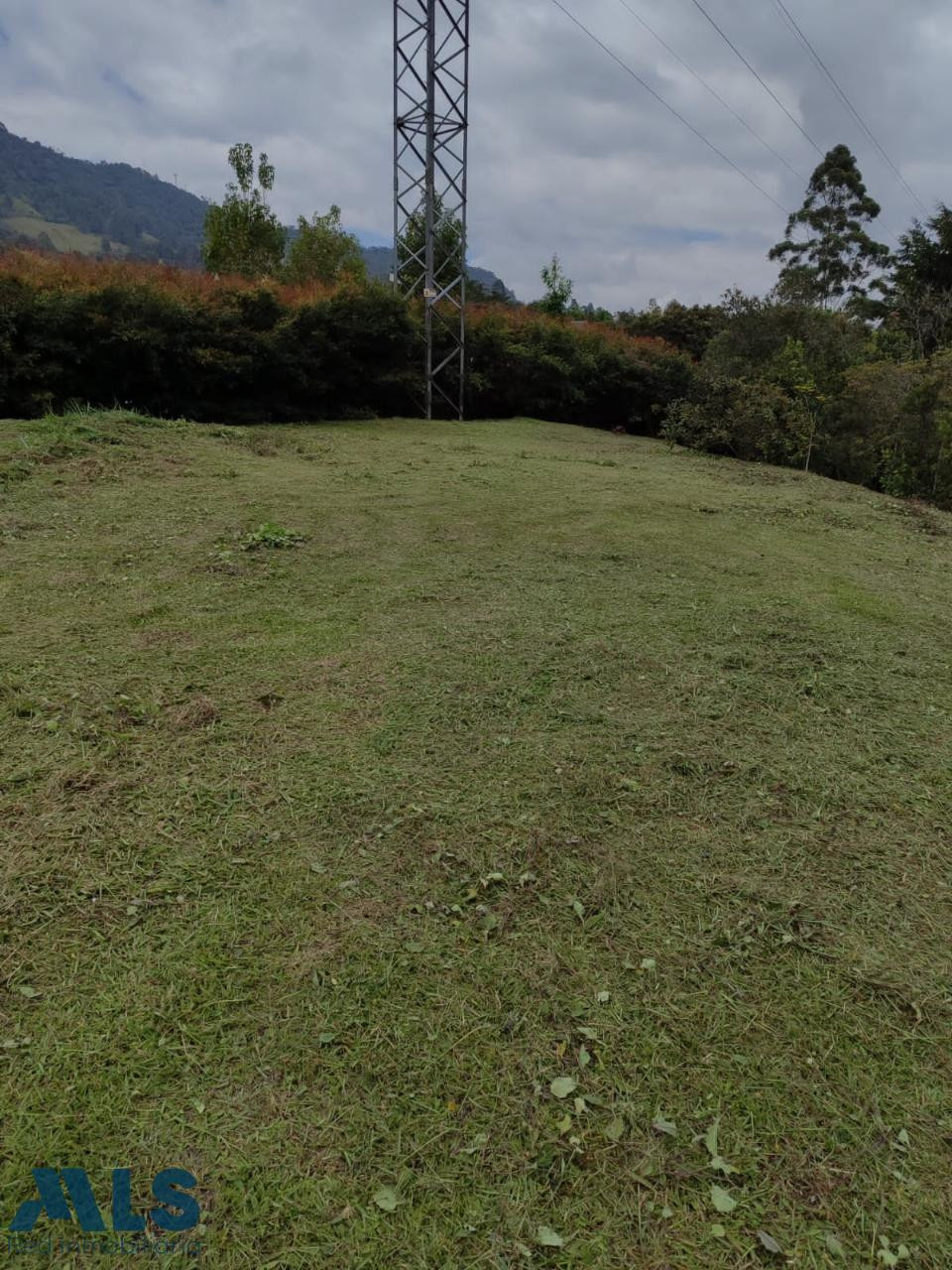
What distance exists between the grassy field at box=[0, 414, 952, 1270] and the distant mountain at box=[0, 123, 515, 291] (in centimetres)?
8210

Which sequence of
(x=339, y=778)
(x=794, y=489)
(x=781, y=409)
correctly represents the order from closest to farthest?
(x=339, y=778)
(x=794, y=489)
(x=781, y=409)

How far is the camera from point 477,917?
145cm

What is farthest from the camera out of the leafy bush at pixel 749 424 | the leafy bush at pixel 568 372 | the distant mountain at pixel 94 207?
the distant mountain at pixel 94 207

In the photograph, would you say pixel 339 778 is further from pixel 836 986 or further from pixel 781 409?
pixel 781 409

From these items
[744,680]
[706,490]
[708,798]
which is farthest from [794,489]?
[708,798]

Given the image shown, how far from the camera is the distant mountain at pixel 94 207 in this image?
89.4 meters

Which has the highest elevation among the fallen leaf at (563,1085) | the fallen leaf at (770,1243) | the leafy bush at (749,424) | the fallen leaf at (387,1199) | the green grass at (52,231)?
the green grass at (52,231)

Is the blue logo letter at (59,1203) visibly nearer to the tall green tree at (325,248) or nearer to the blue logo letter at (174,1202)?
the blue logo letter at (174,1202)

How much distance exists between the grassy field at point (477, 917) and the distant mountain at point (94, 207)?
3232 inches

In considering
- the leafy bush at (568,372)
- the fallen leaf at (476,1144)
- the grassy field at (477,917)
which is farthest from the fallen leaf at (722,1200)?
the leafy bush at (568,372)

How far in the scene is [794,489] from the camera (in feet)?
22.9

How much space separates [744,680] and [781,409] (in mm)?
8632

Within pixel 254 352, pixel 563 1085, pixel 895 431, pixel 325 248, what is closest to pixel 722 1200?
pixel 563 1085

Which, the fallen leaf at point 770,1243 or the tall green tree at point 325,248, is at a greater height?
the tall green tree at point 325,248
